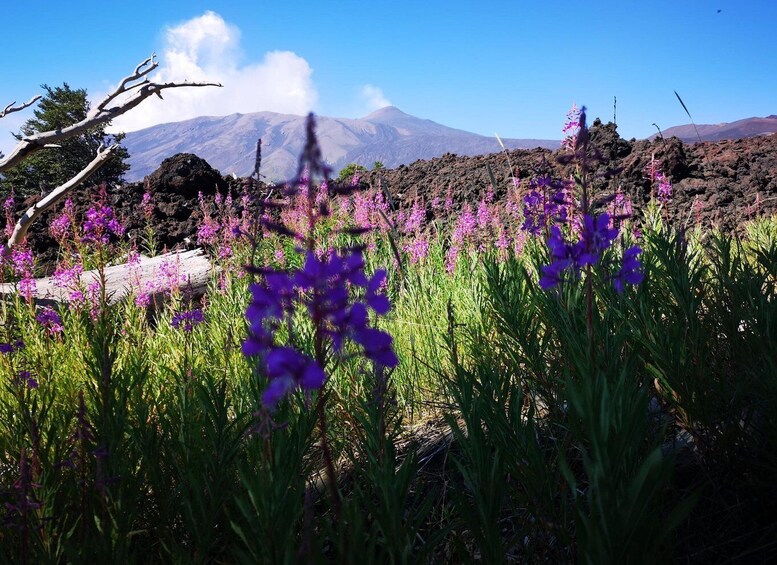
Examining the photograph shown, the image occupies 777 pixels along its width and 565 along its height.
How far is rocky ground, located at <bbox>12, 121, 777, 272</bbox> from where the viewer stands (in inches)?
368

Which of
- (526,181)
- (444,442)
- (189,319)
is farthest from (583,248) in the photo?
(526,181)

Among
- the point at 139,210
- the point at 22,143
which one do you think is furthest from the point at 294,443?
the point at 139,210

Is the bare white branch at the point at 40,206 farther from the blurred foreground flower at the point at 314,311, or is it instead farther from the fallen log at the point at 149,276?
the blurred foreground flower at the point at 314,311

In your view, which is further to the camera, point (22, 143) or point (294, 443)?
point (22, 143)

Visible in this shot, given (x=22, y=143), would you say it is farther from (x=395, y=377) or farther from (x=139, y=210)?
(x=395, y=377)

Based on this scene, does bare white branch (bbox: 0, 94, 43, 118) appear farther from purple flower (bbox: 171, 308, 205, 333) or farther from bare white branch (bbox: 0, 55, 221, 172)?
purple flower (bbox: 171, 308, 205, 333)

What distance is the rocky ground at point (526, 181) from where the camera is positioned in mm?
9352

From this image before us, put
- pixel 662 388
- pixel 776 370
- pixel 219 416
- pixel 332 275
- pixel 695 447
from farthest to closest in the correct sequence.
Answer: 1. pixel 662 388
2. pixel 695 447
3. pixel 219 416
4. pixel 776 370
5. pixel 332 275

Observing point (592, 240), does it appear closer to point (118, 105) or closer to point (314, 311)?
point (314, 311)

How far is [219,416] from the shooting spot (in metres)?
1.73

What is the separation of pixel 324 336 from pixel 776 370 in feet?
4.63

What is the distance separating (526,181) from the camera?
8.41 meters

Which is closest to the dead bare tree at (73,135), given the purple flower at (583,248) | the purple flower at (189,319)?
the purple flower at (189,319)

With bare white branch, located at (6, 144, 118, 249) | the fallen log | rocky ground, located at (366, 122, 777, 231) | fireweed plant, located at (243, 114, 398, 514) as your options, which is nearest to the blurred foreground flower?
fireweed plant, located at (243, 114, 398, 514)
